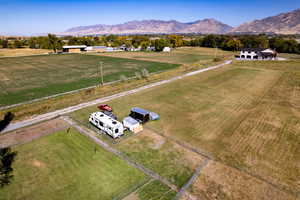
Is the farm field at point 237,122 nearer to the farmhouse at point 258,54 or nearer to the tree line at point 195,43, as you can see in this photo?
the farmhouse at point 258,54

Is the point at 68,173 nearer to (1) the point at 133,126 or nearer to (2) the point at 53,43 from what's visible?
(1) the point at 133,126

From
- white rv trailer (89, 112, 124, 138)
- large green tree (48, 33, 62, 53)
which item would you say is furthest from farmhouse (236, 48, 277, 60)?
large green tree (48, 33, 62, 53)

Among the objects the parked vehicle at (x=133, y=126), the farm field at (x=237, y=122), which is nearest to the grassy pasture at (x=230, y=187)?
the farm field at (x=237, y=122)

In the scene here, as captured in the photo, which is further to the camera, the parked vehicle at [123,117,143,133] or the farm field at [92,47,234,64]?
the farm field at [92,47,234,64]

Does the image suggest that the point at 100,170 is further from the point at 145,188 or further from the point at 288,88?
the point at 288,88

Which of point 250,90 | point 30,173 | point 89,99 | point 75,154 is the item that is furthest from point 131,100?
point 250,90

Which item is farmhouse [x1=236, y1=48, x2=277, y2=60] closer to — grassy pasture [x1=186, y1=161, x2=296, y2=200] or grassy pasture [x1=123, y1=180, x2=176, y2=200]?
grassy pasture [x1=186, y1=161, x2=296, y2=200]
